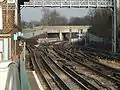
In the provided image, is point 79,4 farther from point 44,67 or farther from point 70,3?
point 44,67

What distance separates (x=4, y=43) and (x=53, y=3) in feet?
72.9

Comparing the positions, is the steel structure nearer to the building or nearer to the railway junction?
the railway junction

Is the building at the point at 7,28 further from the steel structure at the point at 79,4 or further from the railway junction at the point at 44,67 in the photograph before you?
the steel structure at the point at 79,4

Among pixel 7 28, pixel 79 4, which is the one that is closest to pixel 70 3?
pixel 79 4

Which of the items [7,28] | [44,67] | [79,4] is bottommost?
[44,67]

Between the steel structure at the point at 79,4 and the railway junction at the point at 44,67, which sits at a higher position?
the steel structure at the point at 79,4

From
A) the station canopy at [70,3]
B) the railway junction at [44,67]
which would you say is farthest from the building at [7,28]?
the station canopy at [70,3]

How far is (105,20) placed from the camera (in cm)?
7112

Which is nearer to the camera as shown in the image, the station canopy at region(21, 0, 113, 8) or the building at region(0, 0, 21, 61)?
the building at region(0, 0, 21, 61)

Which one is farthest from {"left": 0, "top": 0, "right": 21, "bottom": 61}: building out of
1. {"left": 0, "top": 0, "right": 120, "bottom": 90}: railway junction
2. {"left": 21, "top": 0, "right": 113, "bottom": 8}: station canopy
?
{"left": 21, "top": 0, "right": 113, "bottom": 8}: station canopy

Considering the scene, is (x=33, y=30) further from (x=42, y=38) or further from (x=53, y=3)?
(x=53, y=3)

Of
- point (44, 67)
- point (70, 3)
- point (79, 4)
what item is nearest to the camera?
point (44, 67)

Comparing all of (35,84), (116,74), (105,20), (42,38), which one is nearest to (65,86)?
(35,84)

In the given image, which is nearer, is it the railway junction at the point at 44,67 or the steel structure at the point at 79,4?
the railway junction at the point at 44,67
